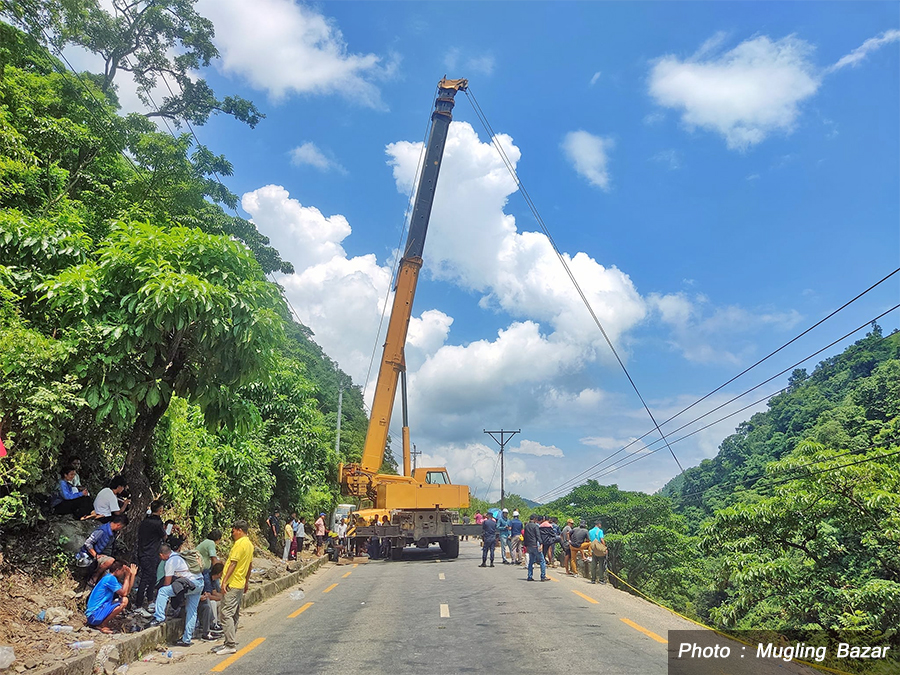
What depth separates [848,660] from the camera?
1217 centimetres

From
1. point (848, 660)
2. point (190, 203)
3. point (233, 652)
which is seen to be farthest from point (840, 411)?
point (233, 652)

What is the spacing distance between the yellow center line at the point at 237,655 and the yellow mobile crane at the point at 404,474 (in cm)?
1272

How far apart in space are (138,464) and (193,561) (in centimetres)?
177

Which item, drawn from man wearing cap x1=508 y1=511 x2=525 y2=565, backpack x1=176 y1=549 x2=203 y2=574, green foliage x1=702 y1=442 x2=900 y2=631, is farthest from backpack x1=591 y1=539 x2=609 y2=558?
backpack x1=176 y1=549 x2=203 y2=574

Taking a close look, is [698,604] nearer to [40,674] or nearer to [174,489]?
[174,489]

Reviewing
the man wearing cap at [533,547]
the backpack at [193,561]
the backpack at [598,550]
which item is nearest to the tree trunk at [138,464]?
the backpack at [193,561]

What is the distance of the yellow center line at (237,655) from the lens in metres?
7.39

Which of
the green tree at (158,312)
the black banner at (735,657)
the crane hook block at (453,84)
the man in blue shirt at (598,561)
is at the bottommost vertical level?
the black banner at (735,657)

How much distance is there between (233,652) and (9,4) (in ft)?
67.9

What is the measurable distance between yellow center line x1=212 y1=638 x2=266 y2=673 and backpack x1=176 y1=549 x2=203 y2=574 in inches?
58.0

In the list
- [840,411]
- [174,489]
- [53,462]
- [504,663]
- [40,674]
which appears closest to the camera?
[40,674]

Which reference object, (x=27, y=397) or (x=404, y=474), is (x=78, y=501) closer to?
(x=27, y=397)

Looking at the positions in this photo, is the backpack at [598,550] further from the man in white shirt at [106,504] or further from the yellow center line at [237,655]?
the man in white shirt at [106,504]

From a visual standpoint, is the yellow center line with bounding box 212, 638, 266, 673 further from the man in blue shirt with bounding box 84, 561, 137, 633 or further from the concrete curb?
the man in blue shirt with bounding box 84, 561, 137, 633
